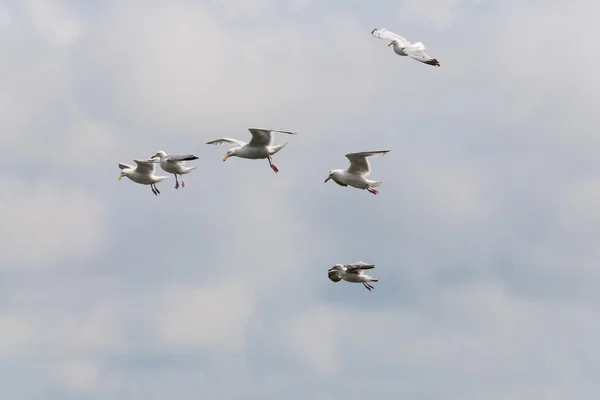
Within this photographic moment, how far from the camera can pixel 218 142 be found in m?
90.2

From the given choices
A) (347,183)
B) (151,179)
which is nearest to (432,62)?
(347,183)

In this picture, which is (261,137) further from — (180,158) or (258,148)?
(180,158)

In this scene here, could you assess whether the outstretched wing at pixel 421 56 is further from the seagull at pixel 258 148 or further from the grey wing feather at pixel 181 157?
the grey wing feather at pixel 181 157

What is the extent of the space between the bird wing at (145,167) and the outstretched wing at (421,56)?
22.0 meters

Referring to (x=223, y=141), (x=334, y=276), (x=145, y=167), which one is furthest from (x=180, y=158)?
(x=334, y=276)

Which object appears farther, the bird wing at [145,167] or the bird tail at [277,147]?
the bird wing at [145,167]

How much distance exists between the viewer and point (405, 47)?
258ft

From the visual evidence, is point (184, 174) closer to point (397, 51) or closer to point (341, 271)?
point (341, 271)

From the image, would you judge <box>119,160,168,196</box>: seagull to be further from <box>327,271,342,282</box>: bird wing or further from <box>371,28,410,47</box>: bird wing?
<box>371,28,410,47</box>: bird wing

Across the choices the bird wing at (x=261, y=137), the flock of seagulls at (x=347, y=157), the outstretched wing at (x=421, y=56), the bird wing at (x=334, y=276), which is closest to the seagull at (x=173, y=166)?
the flock of seagulls at (x=347, y=157)

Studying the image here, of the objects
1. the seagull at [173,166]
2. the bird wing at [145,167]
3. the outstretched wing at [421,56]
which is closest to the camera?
the outstretched wing at [421,56]

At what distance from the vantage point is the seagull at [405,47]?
2884 inches

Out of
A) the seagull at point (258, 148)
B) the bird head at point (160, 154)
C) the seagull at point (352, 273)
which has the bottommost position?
the seagull at point (352, 273)

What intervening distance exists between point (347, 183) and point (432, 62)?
12134mm
